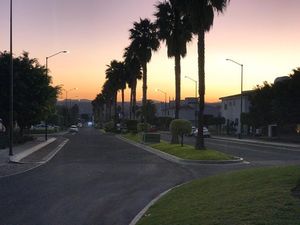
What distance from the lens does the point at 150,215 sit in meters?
11.8

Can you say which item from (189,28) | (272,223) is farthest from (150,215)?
(189,28)

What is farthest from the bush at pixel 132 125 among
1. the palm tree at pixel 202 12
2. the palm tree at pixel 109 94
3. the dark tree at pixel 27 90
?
the palm tree at pixel 202 12

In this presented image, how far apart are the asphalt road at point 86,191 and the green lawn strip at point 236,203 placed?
3.38ft

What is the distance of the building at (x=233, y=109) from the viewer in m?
99.9

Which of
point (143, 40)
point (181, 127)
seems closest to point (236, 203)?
point (181, 127)

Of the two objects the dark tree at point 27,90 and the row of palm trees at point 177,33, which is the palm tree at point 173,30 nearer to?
the row of palm trees at point 177,33

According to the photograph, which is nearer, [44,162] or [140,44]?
[44,162]

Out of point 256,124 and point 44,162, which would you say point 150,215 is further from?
point 256,124

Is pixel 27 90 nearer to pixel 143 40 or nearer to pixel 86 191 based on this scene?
pixel 143 40

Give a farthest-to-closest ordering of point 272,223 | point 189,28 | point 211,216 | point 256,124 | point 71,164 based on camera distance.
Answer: point 256,124 < point 189,28 < point 71,164 < point 211,216 < point 272,223

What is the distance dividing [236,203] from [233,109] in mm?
97508

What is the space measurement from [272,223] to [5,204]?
313 inches

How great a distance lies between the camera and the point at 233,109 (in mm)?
107375

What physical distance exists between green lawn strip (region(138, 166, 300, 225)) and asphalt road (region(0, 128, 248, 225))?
1.03 m
